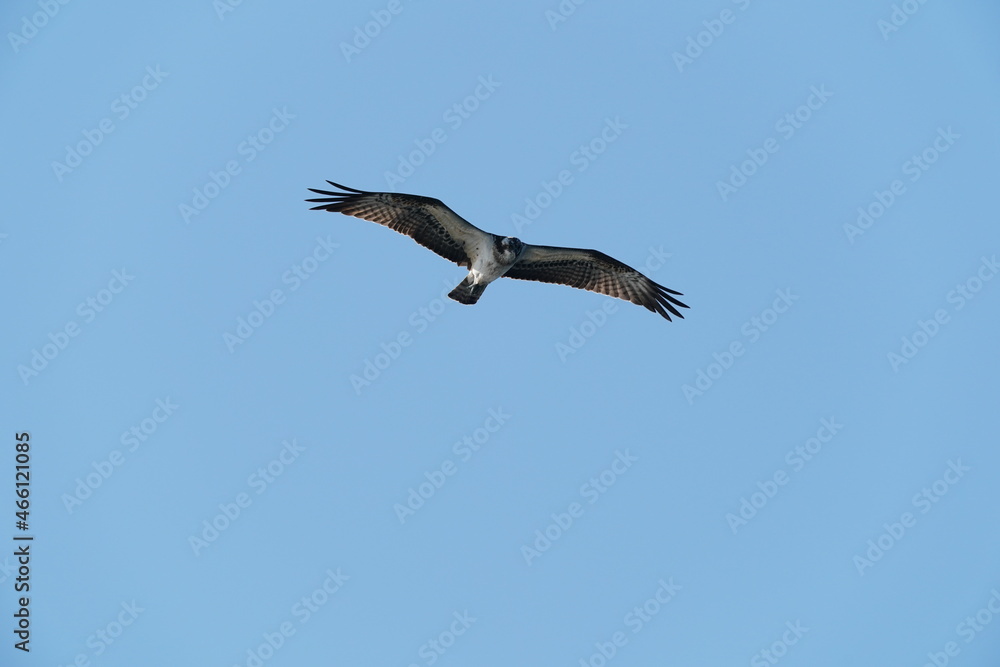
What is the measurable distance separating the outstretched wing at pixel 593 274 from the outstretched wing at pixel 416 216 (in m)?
1.23

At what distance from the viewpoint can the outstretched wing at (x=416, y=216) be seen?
1681cm

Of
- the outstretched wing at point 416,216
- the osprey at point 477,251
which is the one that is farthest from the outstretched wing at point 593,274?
the outstretched wing at point 416,216

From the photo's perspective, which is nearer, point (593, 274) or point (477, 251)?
point (477, 251)

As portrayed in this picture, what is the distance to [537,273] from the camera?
18.3m

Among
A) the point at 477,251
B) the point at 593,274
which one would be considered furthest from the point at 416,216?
the point at 593,274

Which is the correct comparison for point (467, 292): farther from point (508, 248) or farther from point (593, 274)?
point (593, 274)

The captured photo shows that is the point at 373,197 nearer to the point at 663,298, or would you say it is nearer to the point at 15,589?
the point at 663,298

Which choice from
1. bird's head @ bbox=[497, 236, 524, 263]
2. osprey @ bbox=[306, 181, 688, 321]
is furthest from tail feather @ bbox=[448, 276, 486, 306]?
bird's head @ bbox=[497, 236, 524, 263]

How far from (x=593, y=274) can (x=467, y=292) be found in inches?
114

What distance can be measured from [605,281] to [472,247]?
10.5 feet

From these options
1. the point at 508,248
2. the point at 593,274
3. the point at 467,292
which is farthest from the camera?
the point at 593,274

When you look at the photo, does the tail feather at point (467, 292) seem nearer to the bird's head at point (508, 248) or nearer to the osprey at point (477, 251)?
the osprey at point (477, 251)

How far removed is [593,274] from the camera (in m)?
18.7

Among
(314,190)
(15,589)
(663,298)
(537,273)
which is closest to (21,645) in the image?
(15,589)
